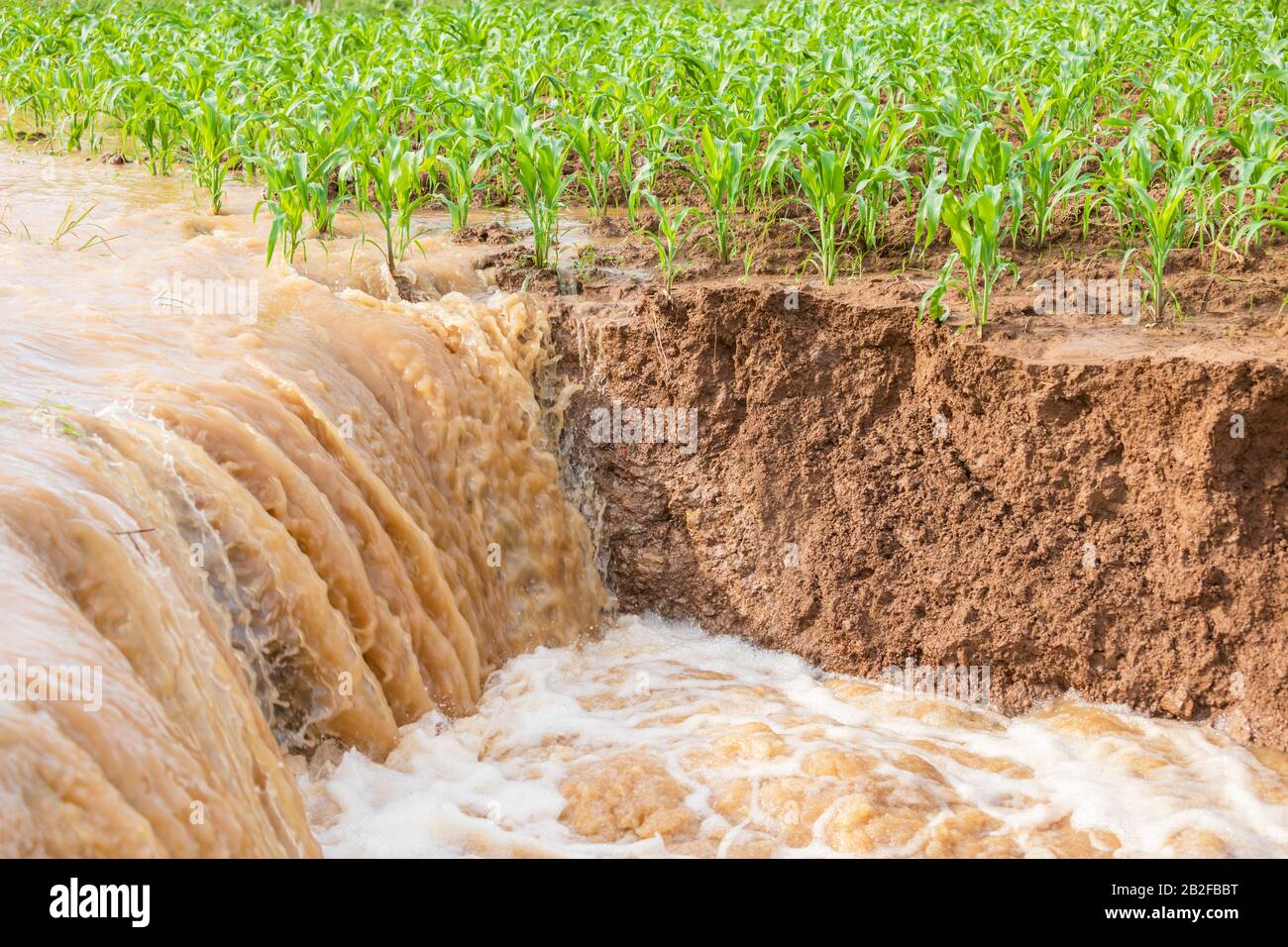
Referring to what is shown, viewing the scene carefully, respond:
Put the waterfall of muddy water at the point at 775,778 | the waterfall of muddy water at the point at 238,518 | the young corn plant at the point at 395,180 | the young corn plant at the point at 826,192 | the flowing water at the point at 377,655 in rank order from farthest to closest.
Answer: the young corn plant at the point at 395,180 < the young corn plant at the point at 826,192 < the waterfall of muddy water at the point at 775,778 < the flowing water at the point at 377,655 < the waterfall of muddy water at the point at 238,518

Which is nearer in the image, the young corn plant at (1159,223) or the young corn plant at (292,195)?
the young corn plant at (1159,223)

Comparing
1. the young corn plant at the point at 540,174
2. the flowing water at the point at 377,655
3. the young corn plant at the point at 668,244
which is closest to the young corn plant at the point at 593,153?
the young corn plant at the point at 540,174

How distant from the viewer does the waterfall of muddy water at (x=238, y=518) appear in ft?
7.87

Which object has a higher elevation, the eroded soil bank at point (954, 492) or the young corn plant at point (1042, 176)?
the young corn plant at point (1042, 176)

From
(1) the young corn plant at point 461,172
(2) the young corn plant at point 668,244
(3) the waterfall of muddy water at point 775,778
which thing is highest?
(1) the young corn plant at point 461,172

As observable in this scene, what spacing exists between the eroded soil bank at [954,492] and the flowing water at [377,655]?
0.18 meters

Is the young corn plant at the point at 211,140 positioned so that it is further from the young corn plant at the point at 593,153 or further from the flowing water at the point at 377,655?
the young corn plant at the point at 593,153

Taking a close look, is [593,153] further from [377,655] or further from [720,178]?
[377,655]

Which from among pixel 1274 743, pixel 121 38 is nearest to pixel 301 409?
pixel 1274 743

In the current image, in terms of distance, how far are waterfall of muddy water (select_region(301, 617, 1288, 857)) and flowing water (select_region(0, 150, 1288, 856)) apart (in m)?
0.01

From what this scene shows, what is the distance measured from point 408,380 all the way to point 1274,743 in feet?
10.8

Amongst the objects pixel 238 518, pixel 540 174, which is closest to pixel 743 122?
pixel 540 174

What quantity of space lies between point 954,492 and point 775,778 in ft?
4.56

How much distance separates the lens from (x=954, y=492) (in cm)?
450
